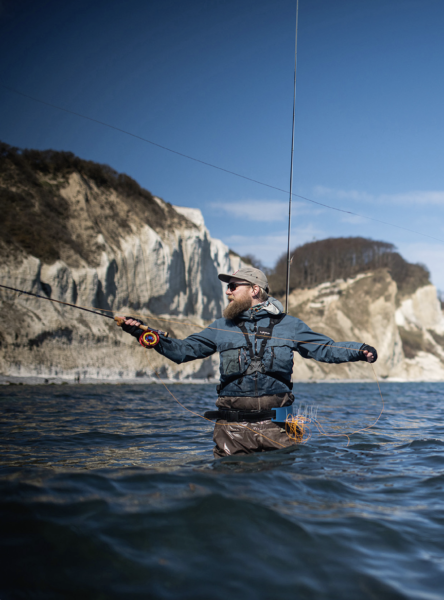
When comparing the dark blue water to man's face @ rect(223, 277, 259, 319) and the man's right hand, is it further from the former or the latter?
man's face @ rect(223, 277, 259, 319)

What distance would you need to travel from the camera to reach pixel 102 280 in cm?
3331

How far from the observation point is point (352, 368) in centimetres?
5359

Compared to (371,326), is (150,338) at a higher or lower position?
lower

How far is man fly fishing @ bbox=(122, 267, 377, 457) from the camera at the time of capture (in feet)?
15.1

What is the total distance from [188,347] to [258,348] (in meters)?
0.75

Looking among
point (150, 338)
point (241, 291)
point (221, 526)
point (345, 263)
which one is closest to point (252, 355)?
point (241, 291)

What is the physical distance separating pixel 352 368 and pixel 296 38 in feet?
165

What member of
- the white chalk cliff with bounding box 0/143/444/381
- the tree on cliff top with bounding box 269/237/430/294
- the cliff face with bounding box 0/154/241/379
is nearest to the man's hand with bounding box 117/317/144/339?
the cliff face with bounding box 0/154/241/379

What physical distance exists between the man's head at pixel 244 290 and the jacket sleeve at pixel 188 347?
328 millimetres

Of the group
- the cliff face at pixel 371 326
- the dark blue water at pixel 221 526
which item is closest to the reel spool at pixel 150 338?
the dark blue water at pixel 221 526

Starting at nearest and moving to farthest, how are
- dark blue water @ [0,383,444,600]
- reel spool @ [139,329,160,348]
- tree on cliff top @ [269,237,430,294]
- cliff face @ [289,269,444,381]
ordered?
1. dark blue water @ [0,383,444,600]
2. reel spool @ [139,329,160,348]
3. cliff face @ [289,269,444,381]
4. tree on cliff top @ [269,237,430,294]

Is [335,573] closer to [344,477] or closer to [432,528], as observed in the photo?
[432,528]

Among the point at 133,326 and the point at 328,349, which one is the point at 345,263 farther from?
the point at 133,326

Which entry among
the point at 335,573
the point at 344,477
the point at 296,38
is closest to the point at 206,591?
the point at 335,573
